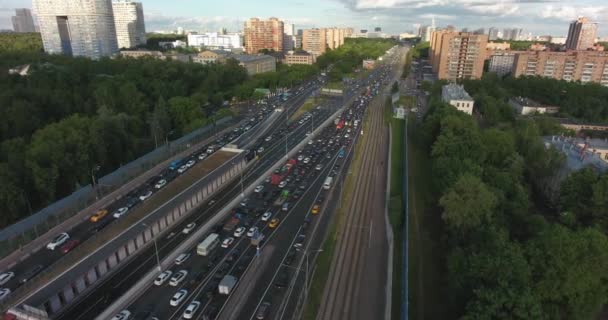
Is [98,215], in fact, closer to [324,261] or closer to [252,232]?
[252,232]

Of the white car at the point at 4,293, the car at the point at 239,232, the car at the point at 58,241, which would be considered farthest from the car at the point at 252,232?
the white car at the point at 4,293

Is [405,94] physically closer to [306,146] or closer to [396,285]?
[306,146]

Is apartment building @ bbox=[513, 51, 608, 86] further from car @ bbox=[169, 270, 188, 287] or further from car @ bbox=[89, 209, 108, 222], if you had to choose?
car @ bbox=[89, 209, 108, 222]

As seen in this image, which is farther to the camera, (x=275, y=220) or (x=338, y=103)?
(x=338, y=103)

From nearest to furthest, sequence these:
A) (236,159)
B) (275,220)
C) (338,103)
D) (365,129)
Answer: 1. (275,220)
2. (236,159)
3. (365,129)
4. (338,103)

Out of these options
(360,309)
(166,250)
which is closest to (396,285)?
(360,309)

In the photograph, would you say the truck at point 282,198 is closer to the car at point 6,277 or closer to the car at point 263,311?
the car at point 263,311
